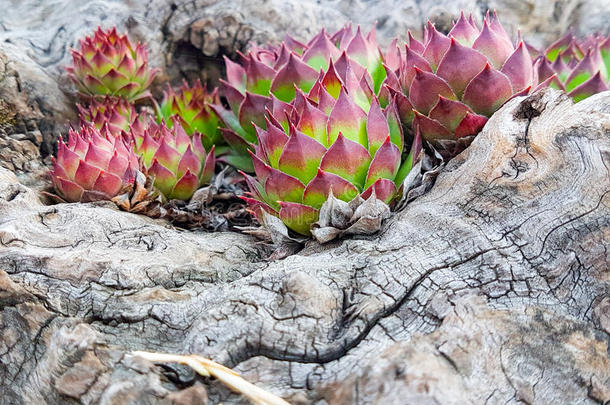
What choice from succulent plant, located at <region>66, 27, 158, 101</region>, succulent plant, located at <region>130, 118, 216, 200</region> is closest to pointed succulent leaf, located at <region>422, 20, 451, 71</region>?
succulent plant, located at <region>130, 118, 216, 200</region>

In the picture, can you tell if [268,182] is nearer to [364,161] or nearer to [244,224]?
[364,161]

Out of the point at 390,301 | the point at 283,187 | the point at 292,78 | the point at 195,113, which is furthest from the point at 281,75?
the point at 390,301

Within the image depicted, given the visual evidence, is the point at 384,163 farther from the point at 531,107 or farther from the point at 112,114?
the point at 112,114

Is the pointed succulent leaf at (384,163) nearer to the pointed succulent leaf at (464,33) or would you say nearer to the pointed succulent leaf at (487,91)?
the pointed succulent leaf at (487,91)

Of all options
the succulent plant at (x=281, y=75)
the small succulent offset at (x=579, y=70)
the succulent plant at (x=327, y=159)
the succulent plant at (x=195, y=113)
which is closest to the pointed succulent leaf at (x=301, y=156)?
the succulent plant at (x=327, y=159)

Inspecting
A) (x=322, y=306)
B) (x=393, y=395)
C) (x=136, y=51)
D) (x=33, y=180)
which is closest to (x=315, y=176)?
(x=322, y=306)

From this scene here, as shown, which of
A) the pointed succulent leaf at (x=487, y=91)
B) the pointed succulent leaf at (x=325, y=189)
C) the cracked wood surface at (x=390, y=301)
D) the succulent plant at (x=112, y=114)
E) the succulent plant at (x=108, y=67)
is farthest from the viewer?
the succulent plant at (x=108, y=67)

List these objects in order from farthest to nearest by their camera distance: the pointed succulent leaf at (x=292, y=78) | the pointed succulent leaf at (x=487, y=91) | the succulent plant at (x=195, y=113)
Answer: the succulent plant at (x=195, y=113)
the pointed succulent leaf at (x=292, y=78)
the pointed succulent leaf at (x=487, y=91)
